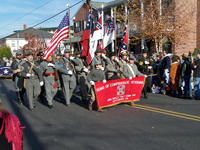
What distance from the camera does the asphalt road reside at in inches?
190

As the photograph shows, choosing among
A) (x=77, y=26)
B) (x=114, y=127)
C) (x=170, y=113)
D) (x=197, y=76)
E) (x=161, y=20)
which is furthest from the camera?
(x=77, y=26)

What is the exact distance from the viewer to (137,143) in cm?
484

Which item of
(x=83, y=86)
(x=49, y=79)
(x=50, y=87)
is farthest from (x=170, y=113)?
(x=49, y=79)

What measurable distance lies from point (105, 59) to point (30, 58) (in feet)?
9.96

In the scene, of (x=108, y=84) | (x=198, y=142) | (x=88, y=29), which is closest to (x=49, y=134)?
(x=108, y=84)

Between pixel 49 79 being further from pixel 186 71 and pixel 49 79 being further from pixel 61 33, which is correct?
pixel 186 71

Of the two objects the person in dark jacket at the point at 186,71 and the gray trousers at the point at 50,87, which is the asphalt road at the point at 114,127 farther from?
the person in dark jacket at the point at 186,71

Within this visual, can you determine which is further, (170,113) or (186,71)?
(186,71)

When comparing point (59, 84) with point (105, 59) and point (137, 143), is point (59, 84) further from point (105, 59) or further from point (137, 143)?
point (137, 143)

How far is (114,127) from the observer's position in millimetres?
5980

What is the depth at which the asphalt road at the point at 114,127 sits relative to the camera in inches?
190

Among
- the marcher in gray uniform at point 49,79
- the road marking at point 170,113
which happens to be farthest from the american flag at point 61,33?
the road marking at point 170,113

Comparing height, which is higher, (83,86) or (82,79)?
(82,79)

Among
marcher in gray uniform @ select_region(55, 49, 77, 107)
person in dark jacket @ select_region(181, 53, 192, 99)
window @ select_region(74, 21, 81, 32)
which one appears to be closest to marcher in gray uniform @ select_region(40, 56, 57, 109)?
marcher in gray uniform @ select_region(55, 49, 77, 107)
